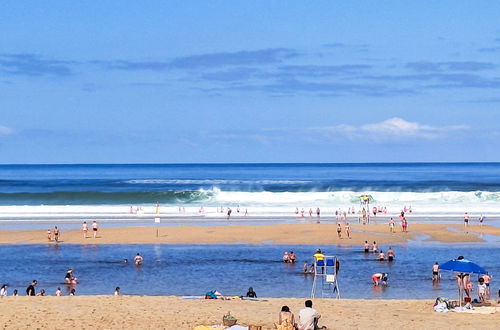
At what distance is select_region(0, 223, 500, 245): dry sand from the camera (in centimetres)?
4372

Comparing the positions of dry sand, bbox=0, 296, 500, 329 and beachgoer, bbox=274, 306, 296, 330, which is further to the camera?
dry sand, bbox=0, 296, 500, 329

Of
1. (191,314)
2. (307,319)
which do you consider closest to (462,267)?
(307,319)

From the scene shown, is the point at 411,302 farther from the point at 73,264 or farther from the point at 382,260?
the point at 73,264

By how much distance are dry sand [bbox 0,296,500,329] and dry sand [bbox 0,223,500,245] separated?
20069 mm

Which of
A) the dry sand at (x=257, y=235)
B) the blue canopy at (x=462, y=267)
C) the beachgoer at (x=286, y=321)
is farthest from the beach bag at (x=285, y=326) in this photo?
the dry sand at (x=257, y=235)

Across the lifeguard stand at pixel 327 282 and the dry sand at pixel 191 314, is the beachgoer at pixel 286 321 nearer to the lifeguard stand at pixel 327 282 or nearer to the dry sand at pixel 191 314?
the dry sand at pixel 191 314

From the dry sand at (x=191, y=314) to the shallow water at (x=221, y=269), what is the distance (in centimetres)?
419

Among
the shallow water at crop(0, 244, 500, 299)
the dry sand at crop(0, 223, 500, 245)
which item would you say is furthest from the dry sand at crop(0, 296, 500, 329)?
the dry sand at crop(0, 223, 500, 245)

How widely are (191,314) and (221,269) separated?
12469 mm

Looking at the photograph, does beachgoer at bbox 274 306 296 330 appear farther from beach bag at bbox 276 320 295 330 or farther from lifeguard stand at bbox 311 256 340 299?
lifeguard stand at bbox 311 256 340 299

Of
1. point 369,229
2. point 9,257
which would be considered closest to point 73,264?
point 9,257

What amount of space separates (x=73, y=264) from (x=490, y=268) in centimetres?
1932

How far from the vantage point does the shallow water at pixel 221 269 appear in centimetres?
2816

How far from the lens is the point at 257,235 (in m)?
46.5
